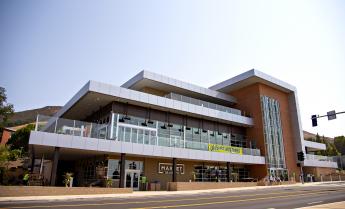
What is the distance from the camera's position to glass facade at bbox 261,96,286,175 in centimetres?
3725

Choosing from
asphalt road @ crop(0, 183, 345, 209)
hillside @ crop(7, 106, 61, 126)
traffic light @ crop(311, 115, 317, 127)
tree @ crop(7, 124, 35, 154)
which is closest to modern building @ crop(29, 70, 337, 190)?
asphalt road @ crop(0, 183, 345, 209)

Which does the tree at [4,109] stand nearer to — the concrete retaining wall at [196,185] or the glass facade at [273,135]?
the concrete retaining wall at [196,185]

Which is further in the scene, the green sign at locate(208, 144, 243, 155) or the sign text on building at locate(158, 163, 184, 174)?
the green sign at locate(208, 144, 243, 155)

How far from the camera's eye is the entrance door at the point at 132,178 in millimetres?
26750

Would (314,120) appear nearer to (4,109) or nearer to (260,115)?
(260,115)

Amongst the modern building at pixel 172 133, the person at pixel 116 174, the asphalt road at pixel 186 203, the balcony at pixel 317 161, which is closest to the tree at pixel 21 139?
the modern building at pixel 172 133

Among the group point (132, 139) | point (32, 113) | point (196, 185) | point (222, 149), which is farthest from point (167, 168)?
point (32, 113)

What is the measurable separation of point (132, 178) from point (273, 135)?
75.0 feet

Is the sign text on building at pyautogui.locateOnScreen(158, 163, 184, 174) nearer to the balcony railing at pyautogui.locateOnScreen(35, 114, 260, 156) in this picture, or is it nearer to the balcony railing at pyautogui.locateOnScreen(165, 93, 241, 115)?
the balcony railing at pyautogui.locateOnScreen(35, 114, 260, 156)

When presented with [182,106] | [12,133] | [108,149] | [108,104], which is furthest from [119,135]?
[12,133]

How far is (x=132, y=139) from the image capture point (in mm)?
24781

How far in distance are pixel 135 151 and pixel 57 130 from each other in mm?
7115

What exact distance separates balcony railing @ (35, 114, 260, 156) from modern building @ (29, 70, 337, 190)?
8cm

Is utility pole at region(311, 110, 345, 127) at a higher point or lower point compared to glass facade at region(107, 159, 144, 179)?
higher
